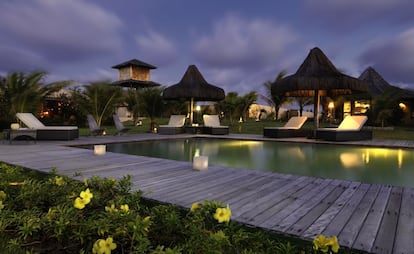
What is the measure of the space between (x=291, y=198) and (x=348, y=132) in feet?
25.9

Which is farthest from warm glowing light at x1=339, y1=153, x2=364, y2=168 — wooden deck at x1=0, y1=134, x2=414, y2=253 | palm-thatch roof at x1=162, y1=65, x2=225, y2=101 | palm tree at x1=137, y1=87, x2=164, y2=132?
palm tree at x1=137, y1=87, x2=164, y2=132

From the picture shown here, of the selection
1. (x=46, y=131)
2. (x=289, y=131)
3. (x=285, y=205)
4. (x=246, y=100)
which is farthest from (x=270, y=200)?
(x=246, y=100)

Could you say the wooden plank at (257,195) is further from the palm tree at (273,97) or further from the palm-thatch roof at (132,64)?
the palm-thatch roof at (132,64)

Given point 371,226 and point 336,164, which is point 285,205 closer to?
point 371,226

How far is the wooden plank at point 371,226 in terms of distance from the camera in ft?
6.36

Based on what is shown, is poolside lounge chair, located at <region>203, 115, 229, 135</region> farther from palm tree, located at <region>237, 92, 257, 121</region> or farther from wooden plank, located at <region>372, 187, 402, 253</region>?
wooden plank, located at <region>372, 187, 402, 253</region>

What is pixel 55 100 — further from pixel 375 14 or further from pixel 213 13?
pixel 375 14

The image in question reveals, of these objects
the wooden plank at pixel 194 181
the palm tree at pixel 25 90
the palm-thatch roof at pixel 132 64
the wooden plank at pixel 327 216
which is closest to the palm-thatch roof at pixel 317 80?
the wooden plank at pixel 194 181

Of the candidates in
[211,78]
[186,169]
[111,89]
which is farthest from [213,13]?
[211,78]

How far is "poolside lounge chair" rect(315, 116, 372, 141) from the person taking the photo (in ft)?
31.8

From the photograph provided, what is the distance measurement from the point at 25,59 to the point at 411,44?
99.1 feet

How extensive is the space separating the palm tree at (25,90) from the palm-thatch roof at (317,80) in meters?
9.89

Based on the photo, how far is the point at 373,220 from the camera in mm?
2377

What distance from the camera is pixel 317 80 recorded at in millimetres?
10117
